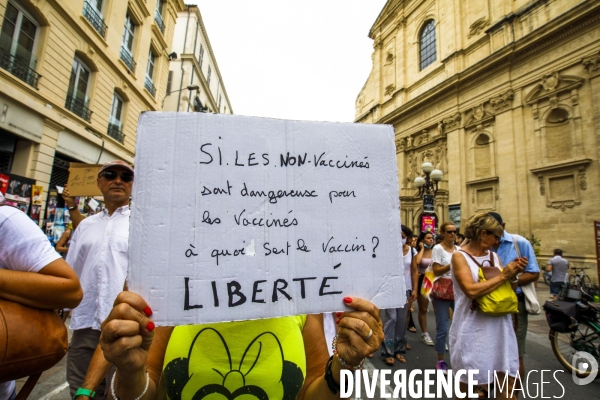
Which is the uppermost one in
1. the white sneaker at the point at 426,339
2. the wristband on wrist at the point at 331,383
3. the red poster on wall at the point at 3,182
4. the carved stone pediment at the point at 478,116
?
the carved stone pediment at the point at 478,116

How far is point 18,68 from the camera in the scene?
838 centimetres

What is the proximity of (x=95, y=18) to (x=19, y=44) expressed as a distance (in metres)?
3.74

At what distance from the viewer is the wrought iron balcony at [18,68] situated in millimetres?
7969

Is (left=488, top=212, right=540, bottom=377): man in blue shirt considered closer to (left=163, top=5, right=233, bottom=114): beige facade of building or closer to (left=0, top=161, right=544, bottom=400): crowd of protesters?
(left=0, top=161, right=544, bottom=400): crowd of protesters

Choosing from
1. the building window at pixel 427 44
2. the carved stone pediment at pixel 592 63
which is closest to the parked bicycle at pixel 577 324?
the carved stone pediment at pixel 592 63

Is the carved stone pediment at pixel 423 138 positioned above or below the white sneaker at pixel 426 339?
above

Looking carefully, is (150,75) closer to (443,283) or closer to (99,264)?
(99,264)

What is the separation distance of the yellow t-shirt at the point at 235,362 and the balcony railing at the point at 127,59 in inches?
611

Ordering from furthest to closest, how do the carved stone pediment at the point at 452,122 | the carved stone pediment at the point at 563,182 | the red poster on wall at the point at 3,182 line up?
the carved stone pediment at the point at 452,122 < the carved stone pediment at the point at 563,182 < the red poster on wall at the point at 3,182

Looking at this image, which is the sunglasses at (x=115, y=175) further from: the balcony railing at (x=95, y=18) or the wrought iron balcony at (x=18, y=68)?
the balcony railing at (x=95, y=18)

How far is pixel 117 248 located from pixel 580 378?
5.75 metres

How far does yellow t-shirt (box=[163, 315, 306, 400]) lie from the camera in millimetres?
1275

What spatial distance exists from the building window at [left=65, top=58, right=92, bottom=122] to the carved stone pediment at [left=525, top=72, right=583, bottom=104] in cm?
2150

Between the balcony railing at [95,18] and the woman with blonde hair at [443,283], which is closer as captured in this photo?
the woman with blonde hair at [443,283]
